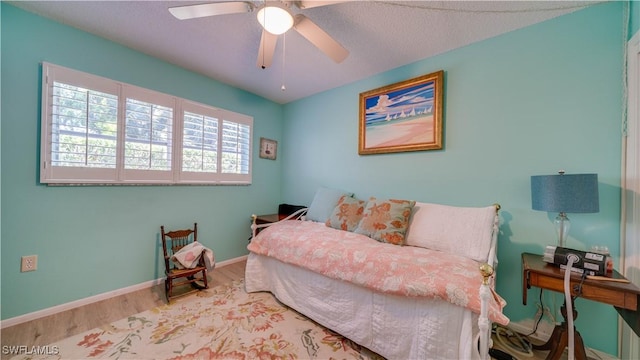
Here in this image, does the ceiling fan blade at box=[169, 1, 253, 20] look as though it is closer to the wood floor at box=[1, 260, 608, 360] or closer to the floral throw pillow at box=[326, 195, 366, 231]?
the floral throw pillow at box=[326, 195, 366, 231]

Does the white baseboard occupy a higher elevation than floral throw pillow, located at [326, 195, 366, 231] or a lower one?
A: lower

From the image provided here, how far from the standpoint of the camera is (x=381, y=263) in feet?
5.12

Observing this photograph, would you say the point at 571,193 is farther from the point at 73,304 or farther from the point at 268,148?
the point at 73,304

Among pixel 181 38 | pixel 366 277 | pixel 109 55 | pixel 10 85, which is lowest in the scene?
pixel 366 277

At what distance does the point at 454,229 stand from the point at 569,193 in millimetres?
699

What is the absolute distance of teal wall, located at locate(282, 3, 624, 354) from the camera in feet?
5.17

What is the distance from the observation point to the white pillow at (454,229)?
1.68 m

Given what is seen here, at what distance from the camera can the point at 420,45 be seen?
2.14 m

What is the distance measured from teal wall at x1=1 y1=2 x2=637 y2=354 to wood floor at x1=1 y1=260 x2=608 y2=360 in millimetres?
135

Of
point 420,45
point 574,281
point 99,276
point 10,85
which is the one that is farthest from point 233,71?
point 574,281

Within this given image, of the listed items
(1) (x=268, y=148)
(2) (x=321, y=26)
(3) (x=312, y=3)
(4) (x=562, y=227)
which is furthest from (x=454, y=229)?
(1) (x=268, y=148)

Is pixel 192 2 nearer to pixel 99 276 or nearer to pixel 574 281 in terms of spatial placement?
pixel 99 276

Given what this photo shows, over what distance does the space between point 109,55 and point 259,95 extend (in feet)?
5.55

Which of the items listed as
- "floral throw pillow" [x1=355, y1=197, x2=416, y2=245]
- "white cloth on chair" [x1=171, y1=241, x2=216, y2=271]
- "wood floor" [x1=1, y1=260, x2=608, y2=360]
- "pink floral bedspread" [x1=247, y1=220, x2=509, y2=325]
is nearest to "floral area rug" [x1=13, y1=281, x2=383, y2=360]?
"wood floor" [x1=1, y1=260, x2=608, y2=360]
